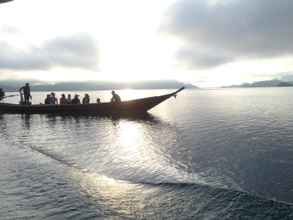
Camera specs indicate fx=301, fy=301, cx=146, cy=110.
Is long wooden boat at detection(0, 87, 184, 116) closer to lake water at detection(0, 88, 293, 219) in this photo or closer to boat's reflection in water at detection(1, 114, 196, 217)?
boat's reflection in water at detection(1, 114, 196, 217)

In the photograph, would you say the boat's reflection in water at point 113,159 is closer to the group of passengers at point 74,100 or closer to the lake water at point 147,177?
the lake water at point 147,177

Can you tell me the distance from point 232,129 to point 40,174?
18.4 meters

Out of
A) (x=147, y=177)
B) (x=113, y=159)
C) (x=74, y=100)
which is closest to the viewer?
(x=147, y=177)

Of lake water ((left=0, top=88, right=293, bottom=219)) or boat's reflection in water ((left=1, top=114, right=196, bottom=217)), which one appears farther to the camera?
boat's reflection in water ((left=1, top=114, right=196, bottom=217))

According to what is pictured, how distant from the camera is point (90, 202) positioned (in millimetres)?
9883

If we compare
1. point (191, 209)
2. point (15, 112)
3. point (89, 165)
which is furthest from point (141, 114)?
point (191, 209)

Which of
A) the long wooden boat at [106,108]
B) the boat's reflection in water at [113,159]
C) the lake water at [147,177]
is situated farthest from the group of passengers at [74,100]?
the lake water at [147,177]

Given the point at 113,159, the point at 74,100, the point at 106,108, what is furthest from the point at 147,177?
the point at 74,100

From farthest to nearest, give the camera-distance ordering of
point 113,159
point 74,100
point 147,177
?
point 74,100 → point 113,159 → point 147,177

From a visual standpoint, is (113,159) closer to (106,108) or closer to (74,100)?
(106,108)

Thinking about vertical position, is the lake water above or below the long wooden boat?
below

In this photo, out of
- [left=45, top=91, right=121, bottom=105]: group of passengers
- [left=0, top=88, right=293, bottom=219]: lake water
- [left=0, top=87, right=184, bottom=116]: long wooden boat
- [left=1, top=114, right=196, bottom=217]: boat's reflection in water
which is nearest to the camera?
→ [left=0, top=88, right=293, bottom=219]: lake water

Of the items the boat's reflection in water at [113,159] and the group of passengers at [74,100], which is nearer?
the boat's reflection in water at [113,159]

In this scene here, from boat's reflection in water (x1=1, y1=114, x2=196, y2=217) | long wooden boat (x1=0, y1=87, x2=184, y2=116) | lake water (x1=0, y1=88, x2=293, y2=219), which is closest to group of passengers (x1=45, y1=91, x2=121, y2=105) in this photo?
long wooden boat (x1=0, y1=87, x2=184, y2=116)
